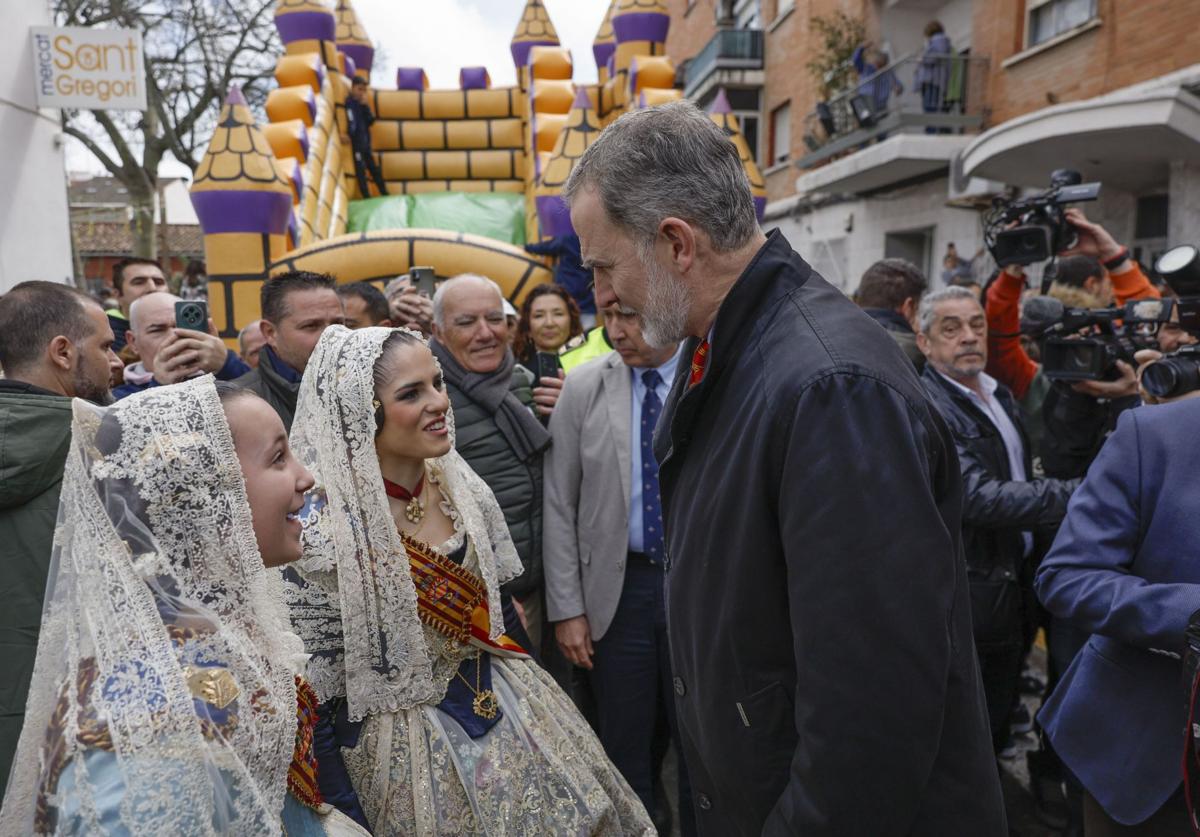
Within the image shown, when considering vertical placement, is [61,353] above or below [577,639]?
above

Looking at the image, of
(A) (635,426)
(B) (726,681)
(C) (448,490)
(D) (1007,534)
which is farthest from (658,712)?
(B) (726,681)

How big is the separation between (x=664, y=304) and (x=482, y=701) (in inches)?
47.1

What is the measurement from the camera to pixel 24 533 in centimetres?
208

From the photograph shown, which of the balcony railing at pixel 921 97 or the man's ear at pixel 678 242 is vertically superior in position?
the balcony railing at pixel 921 97

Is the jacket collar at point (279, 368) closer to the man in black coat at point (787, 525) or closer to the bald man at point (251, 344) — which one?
the bald man at point (251, 344)

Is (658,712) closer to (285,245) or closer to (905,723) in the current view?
(905,723)

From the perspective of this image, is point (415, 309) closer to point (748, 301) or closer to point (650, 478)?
point (650, 478)

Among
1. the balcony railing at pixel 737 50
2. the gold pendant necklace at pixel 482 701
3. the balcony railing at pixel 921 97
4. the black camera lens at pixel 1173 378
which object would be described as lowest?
the gold pendant necklace at pixel 482 701

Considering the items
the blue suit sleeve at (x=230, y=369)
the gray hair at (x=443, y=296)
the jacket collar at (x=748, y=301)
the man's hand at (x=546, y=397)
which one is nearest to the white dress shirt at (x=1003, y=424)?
the man's hand at (x=546, y=397)

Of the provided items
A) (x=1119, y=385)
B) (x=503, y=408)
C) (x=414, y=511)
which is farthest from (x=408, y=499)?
(x=1119, y=385)

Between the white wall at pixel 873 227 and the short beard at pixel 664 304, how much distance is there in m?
10.3

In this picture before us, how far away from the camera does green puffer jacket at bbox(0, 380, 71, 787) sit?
2045 millimetres

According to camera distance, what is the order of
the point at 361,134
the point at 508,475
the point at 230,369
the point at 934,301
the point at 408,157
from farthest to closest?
1. the point at 408,157
2. the point at 361,134
3. the point at 230,369
4. the point at 934,301
5. the point at 508,475

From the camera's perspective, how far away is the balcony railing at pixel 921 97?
11.9m
